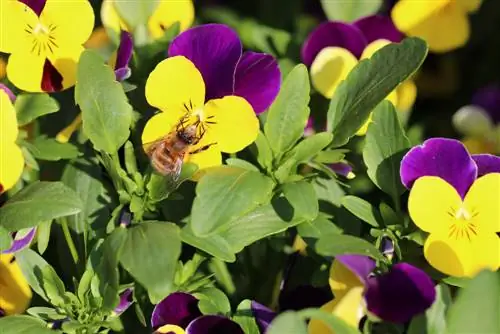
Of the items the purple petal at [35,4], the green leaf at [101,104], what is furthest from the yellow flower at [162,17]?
the green leaf at [101,104]

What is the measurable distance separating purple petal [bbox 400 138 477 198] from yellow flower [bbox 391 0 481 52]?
0.32 meters

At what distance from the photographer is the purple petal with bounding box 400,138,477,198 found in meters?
0.92

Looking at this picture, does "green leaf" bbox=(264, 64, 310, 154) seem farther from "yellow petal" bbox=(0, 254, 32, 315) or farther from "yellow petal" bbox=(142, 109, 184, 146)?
"yellow petal" bbox=(0, 254, 32, 315)

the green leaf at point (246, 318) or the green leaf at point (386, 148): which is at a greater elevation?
the green leaf at point (386, 148)

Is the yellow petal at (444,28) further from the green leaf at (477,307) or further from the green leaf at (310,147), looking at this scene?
the green leaf at (477,307)

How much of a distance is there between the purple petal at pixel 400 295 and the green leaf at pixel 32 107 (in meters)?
0.39

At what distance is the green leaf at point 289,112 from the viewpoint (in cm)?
95

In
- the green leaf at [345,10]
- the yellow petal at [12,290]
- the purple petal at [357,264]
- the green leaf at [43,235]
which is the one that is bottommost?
the yellow petal at [12,290]

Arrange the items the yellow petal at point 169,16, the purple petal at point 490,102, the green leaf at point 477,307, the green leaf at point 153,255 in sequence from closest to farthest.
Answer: the green leaf at point 477,307 < the green leaf at point 153,255 < the yellow petal at point 169,16 < the purple petal at point 490,102

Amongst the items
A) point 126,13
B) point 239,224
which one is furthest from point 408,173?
point 126,13

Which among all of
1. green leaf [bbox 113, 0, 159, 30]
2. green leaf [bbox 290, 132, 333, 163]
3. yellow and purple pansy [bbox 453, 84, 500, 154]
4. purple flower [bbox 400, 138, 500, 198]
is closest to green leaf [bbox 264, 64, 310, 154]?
green leaf [bbox 290, 132, 333, 163]

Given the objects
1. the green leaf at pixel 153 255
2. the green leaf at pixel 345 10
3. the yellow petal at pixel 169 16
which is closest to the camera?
the green leaf at pixel 153 255

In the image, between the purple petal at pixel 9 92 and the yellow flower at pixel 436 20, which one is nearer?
the purple petal at pixel 9 92

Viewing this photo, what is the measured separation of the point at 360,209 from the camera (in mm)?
947
